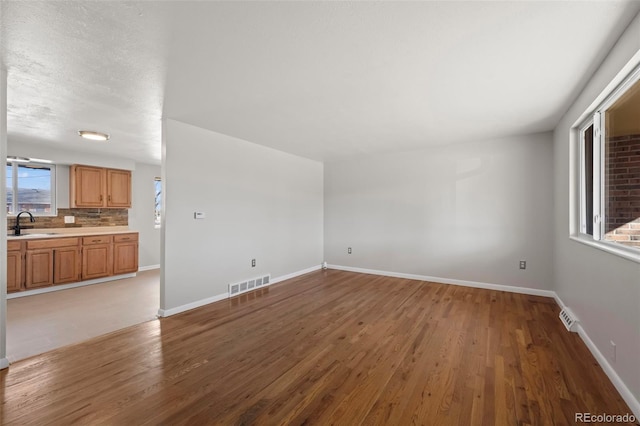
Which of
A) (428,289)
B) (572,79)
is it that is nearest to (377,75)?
(572,79)

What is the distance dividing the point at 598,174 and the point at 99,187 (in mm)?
7800

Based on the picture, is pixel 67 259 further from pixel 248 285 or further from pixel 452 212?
pixel 452 212

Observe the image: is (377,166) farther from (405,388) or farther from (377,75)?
(405,388)

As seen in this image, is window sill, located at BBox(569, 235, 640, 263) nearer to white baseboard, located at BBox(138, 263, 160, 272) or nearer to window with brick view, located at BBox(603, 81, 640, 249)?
window with brick view, located at BBox(603, 81, 640, 249)

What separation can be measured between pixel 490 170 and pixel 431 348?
3270 mm

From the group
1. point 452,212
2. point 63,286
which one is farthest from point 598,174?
point 63,286

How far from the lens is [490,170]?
178 inches

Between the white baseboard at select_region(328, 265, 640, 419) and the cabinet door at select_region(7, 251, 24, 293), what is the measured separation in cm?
532

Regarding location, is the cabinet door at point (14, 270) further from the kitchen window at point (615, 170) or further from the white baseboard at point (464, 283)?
the kitchen window at point (615, 170)

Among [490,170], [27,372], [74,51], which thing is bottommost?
[27,372]

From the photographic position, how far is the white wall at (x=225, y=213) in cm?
354

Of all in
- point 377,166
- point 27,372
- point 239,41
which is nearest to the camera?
point 239,41

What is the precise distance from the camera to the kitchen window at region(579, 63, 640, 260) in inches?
82.8

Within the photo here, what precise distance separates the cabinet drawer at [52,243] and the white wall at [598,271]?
7.17 meters
